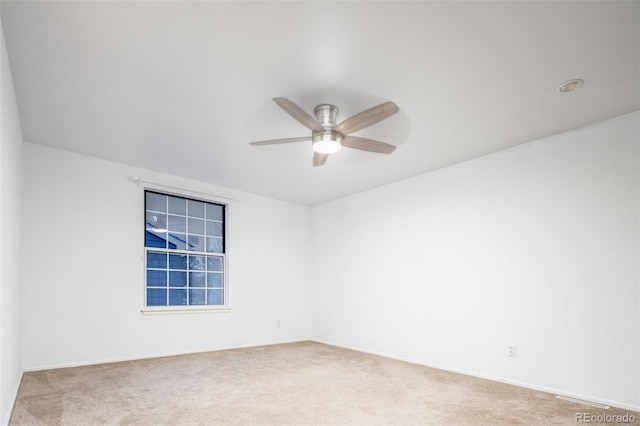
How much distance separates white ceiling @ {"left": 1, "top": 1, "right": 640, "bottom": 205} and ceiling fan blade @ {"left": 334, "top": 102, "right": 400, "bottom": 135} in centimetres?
20

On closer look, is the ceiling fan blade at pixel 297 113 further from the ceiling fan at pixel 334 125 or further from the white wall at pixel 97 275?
the white wall at pixel 97 275

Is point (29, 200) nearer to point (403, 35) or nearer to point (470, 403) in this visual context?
point (403, 35)

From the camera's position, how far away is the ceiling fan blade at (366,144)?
321cm

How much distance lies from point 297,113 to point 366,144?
85 cm

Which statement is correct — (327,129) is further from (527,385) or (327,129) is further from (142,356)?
(142,356)

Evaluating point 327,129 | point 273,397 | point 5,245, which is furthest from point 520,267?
point 5,245

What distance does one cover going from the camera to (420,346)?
4680mm

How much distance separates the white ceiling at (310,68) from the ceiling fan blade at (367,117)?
7.8 inches

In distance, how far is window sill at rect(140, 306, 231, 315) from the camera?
4719 mm

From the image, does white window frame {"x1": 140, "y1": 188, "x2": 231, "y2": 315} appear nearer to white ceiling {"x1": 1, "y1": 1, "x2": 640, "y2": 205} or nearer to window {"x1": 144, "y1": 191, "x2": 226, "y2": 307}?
window {"x1": 144, "y1": 191, "x2": 226, "y2": 307}

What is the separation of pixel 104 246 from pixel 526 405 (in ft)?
15.3

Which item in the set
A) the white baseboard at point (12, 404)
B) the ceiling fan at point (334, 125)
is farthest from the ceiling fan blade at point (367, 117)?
the white baseboard at point (12, 404)

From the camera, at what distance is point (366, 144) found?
3330 mm

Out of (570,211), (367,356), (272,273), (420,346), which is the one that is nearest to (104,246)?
(272,273)
